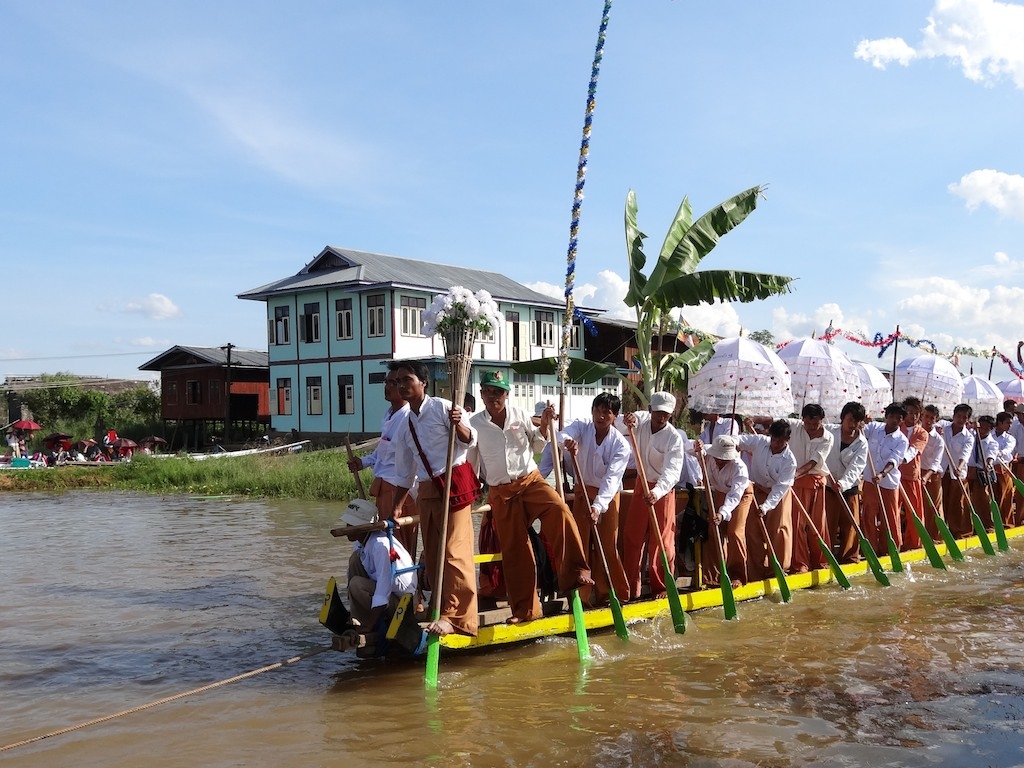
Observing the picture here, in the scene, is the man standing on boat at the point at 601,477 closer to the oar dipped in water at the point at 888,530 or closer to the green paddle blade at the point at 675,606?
the green paddle blade at the point at 675,606

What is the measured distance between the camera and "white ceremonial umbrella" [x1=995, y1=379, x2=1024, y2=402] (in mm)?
20209

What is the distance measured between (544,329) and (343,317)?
7970 mm

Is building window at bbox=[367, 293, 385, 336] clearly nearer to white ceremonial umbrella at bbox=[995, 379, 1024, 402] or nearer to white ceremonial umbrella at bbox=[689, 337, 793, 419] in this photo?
white ceremonial umbrella at bbox=[995, 379, 1024, 402]

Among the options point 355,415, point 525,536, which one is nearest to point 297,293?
point 355,415

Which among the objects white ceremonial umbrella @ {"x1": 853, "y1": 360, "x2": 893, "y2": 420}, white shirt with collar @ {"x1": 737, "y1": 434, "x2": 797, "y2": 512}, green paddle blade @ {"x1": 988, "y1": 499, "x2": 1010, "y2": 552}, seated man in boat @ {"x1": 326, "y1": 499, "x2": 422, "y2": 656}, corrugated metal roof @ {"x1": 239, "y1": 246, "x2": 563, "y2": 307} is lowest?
green paddle blade @ {"x1": 988, "y1": 499, "x2": 1010, "y2": 552}

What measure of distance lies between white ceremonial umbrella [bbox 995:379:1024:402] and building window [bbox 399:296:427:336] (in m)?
17.4

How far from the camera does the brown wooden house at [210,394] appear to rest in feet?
117

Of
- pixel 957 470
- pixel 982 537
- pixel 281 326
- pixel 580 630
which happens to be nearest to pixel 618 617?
pixel 580 630

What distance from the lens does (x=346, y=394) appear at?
31.5m

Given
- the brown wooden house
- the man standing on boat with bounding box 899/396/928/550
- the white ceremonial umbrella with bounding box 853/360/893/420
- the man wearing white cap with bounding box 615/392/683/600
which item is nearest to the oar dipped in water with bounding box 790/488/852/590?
the man wearing white cap with bounding box 615/392/683/600

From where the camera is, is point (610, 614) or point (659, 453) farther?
point (659, 453)

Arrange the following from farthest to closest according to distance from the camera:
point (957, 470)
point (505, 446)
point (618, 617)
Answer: point (957, 470), point (618, 617), point (505, 446)

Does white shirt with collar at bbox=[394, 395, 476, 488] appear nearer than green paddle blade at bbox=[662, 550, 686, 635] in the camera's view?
Yes

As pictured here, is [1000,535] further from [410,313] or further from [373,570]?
[410,313]
